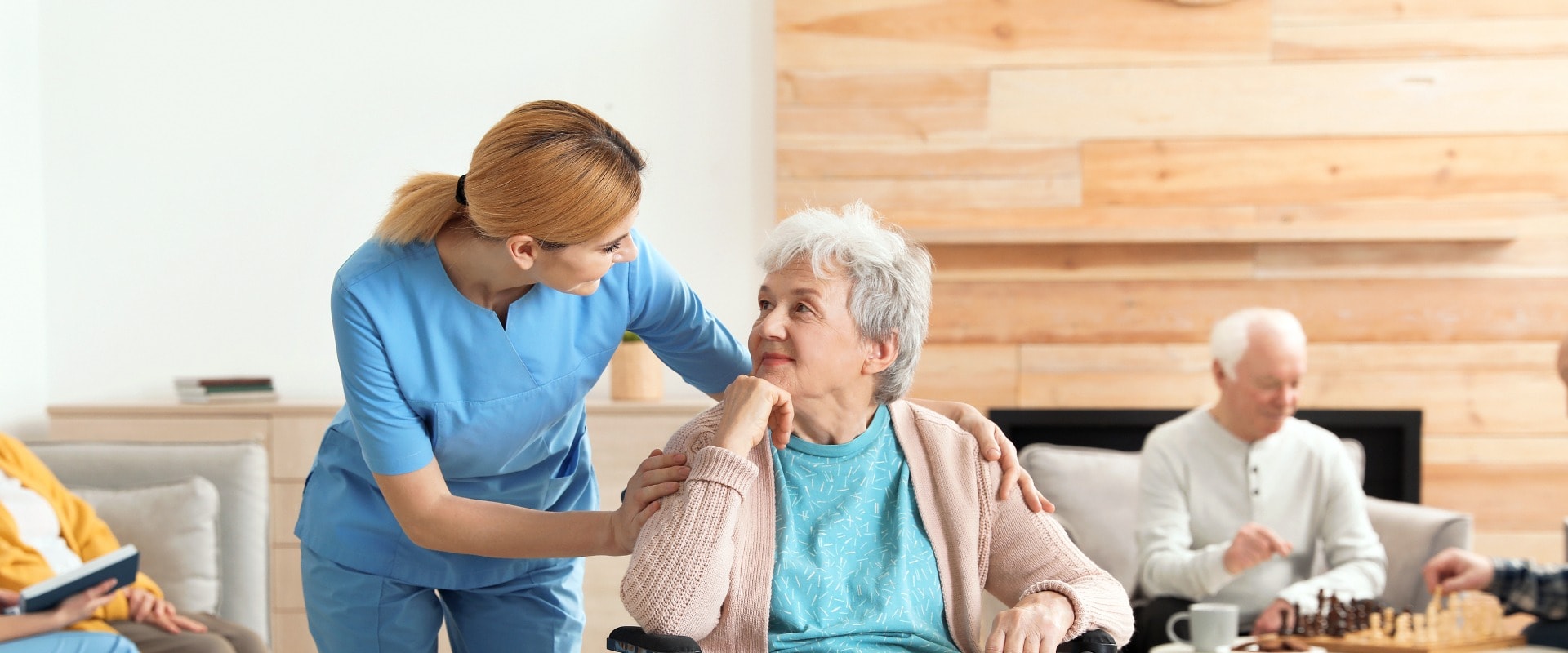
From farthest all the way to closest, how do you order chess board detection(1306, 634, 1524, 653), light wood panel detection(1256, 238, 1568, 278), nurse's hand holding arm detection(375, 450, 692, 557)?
light wood panel detection(1256, 238, 1568, 278), chess board detection(1306, 634, 1524, 653), nurse's hand holding arm detection(375, 450, 692, 557)

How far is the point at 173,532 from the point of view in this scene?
3.01 m

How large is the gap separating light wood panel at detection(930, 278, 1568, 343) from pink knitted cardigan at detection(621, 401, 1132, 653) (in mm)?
1885

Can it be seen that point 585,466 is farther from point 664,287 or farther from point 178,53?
point 178,53

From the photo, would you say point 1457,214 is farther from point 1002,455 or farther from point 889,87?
point 1002,455

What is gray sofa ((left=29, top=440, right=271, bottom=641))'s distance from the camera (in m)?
3.01

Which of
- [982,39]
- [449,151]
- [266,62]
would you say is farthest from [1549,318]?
[266,62]

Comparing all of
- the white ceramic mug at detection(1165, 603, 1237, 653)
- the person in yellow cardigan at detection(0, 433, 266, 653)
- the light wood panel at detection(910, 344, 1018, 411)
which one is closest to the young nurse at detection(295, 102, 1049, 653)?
the white ceramic mug at detection(1165, 603, 1237, 653)

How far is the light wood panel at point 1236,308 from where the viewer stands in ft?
12.2

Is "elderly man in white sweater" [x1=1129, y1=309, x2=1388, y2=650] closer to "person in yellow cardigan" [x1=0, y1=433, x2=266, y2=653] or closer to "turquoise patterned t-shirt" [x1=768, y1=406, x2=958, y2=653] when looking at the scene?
"turquoise patterned t-shirt" [x1=768, y1=406, x2=958, y2=653]

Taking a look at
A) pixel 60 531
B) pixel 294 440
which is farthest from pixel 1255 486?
pixel 60 531

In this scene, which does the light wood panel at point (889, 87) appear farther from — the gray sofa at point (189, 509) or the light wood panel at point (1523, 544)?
the light wood panel at point (1523, 544)

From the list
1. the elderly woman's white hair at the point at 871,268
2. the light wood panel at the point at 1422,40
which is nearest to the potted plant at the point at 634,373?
the elderly woman's white hair at the point at 871,268

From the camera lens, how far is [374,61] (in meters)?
3.83

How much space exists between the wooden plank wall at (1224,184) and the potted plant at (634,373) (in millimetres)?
671
